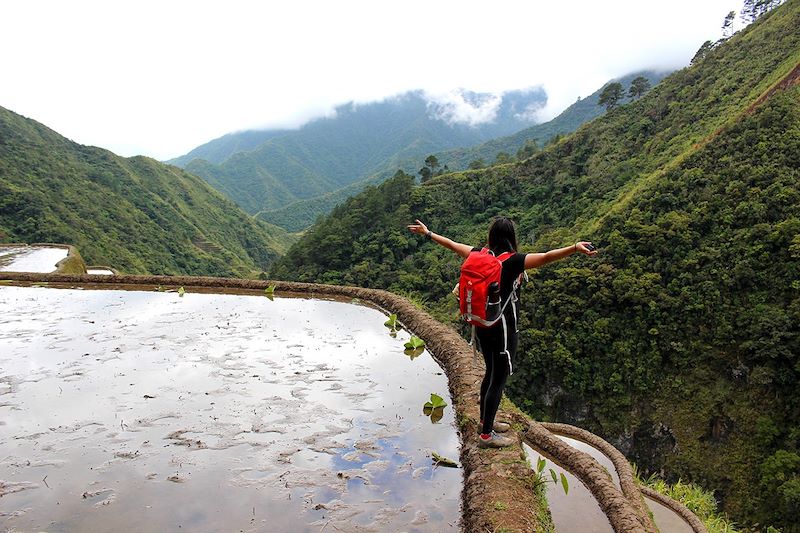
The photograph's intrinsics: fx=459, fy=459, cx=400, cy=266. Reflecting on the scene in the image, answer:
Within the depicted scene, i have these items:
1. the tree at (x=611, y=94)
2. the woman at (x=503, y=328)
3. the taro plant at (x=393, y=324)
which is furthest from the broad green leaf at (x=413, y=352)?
the tree at (x=611, y=94)

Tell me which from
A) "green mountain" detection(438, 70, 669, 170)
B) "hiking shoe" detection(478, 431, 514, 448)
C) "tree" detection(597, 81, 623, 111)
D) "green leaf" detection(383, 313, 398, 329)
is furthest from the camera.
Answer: "green mountain" detection(438, 70, 669, 170)

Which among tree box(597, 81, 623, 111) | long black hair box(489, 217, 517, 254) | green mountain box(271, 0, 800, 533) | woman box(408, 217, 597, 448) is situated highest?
tree box(597, 81, 623, 111)

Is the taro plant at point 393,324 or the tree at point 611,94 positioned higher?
the tree at point 611,94

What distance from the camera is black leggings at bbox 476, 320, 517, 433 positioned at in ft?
12.5

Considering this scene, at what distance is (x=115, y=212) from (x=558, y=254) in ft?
290

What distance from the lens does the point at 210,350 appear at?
24.6 feet

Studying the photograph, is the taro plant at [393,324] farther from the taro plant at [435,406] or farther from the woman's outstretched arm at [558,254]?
the woman's outstretched arm at [558,254]

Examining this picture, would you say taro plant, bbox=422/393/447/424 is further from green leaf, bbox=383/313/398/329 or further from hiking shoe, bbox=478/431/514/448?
green leaf, bbox=383/313/398/329

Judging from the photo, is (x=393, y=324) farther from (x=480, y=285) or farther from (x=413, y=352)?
(x=480, y=285)

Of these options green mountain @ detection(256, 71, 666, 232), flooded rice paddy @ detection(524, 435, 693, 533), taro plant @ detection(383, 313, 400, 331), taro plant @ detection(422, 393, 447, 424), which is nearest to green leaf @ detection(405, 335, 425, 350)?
taro plant @ detection(383, 313, 400, 331)

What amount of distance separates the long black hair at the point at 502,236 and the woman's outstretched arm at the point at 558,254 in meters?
0.19

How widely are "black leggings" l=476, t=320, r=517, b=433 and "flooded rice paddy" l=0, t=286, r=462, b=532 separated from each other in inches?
29.5

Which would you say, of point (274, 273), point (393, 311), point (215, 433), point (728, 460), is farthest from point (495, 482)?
point (274, 273)

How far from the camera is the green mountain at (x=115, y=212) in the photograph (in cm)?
5884
